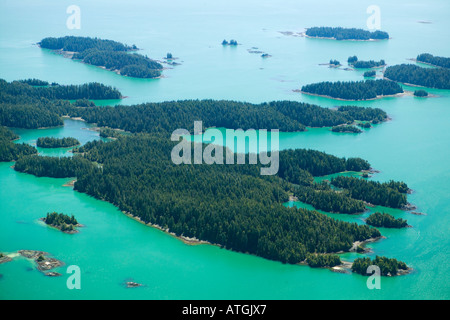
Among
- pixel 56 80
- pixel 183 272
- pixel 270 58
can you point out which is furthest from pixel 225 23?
pixel 183 272

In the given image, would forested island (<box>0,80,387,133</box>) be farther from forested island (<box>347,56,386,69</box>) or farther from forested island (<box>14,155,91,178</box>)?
forested island (<box>347,56,386,69</box>)

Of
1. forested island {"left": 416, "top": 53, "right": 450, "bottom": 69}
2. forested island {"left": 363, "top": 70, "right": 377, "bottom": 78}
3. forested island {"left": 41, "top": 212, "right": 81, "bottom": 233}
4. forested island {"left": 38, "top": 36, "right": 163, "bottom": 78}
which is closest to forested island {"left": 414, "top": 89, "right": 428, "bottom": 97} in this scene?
forested island {"left": 363, "top": 70, "right": 377, "bottom": 78}

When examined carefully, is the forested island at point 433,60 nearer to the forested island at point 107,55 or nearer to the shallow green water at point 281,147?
the shallow green water at point 281,147

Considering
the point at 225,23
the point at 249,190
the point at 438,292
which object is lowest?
the point at 438,292

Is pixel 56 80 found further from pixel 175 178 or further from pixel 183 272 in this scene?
pixel 183 272

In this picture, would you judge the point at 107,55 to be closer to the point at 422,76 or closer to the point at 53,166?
the point at 422,76

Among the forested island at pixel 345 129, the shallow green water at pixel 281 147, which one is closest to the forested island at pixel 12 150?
the shallow green water at pixel 281 147

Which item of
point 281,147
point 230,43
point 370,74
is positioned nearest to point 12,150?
point 281,147
